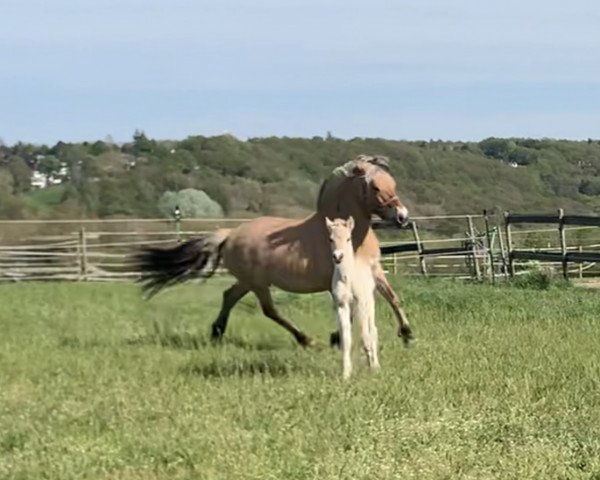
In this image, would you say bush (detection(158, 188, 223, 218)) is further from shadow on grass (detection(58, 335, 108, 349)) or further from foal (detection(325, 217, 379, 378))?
foal (detection(325, 217, 379, 378))

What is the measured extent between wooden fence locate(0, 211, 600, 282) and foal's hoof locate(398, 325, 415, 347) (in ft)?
55.1

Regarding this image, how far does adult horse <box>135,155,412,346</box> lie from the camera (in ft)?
35.1

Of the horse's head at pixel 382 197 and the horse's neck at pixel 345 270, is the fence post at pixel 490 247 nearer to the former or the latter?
the horse's head at pixel 382 197

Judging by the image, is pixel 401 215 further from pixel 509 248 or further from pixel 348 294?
pixel 509 248

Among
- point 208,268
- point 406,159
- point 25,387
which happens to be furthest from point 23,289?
point 406,159

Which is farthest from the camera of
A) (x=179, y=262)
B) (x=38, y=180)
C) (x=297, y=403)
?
(x=38, y=180)

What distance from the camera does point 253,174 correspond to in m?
41.0

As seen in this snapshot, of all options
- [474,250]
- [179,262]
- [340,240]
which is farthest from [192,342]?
[474,250]

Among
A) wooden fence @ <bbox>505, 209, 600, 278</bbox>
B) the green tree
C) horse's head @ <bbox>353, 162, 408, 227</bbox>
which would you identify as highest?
the green tree

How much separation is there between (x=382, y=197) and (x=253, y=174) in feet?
101

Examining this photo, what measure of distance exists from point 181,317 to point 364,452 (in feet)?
28.7

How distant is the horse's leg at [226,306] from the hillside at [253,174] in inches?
452

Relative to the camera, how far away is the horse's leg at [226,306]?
1312 cm

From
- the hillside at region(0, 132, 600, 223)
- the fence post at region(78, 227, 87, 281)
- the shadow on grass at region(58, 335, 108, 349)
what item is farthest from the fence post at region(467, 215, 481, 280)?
the shadow on grass at region(58, 335, 108, 349)
